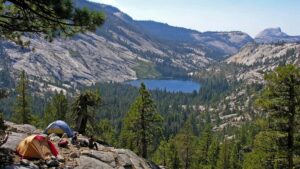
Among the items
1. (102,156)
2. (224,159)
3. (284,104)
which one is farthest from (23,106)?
(284,104)

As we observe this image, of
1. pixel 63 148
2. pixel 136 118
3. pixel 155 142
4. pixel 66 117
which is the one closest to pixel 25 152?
pixel 63 148

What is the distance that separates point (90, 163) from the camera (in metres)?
28.5

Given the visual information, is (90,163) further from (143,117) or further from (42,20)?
(143,117)

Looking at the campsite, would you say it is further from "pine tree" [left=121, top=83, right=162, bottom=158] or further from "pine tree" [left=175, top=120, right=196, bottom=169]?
"pine tree" [left=175, top=120, right=196, bottom=169]

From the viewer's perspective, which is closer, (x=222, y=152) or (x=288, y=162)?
(x=288, y=162)

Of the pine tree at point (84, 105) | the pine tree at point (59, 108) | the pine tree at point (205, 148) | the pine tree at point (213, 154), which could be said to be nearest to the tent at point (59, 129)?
the pine tree at point (84, 105)

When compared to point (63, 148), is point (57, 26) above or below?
above

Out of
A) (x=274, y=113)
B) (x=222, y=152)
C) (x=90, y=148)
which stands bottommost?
(x=222, y=152)

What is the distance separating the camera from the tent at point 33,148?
25923 millimetres

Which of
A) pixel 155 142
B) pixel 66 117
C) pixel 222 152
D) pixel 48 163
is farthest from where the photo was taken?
pixel 155 142

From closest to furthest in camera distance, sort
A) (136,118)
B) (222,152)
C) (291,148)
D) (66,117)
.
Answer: (291,148), (136,118), (66,117), (222,152)

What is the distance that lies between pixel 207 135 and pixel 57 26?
74505mm

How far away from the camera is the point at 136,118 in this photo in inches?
2210

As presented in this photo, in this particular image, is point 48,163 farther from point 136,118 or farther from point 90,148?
point 136,118
